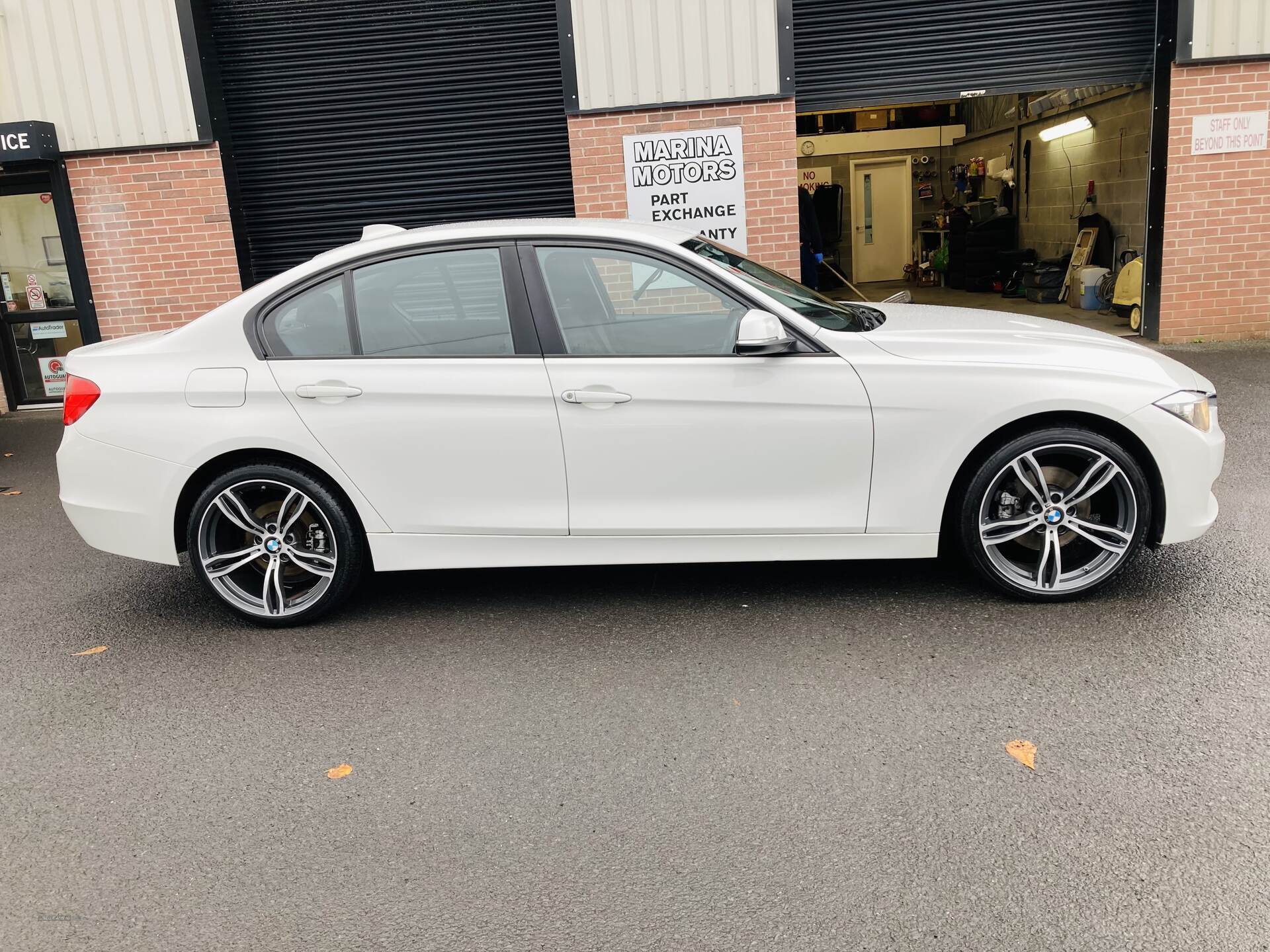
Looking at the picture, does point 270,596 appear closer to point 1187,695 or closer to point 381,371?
point 381,371

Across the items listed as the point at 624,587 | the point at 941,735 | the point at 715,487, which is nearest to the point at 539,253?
the point at 715,487

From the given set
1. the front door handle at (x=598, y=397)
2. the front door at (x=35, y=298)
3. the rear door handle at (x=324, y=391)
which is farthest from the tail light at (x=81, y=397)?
the front door at (x=35, y=298)

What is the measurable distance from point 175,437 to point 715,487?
230cm

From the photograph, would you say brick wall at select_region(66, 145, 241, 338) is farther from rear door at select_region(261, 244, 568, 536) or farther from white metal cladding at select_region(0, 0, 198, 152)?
rear door at select_region(261, 244, 568, 536)

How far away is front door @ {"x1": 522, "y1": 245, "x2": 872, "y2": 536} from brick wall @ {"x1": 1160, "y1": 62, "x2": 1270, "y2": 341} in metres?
7.47

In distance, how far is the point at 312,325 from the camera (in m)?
4.51

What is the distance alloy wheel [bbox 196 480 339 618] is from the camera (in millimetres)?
4512

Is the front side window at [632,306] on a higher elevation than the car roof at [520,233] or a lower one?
lower

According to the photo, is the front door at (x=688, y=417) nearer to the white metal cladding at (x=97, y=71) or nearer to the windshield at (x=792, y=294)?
the windshield at (x=792, y=294)

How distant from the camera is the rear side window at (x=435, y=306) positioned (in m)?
4.41

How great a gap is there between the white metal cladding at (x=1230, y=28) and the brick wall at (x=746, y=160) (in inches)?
147

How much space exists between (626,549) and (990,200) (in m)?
15.1

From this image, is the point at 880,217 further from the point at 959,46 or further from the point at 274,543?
the point at 274,543

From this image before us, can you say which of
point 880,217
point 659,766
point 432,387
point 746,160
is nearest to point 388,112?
point 746,160
